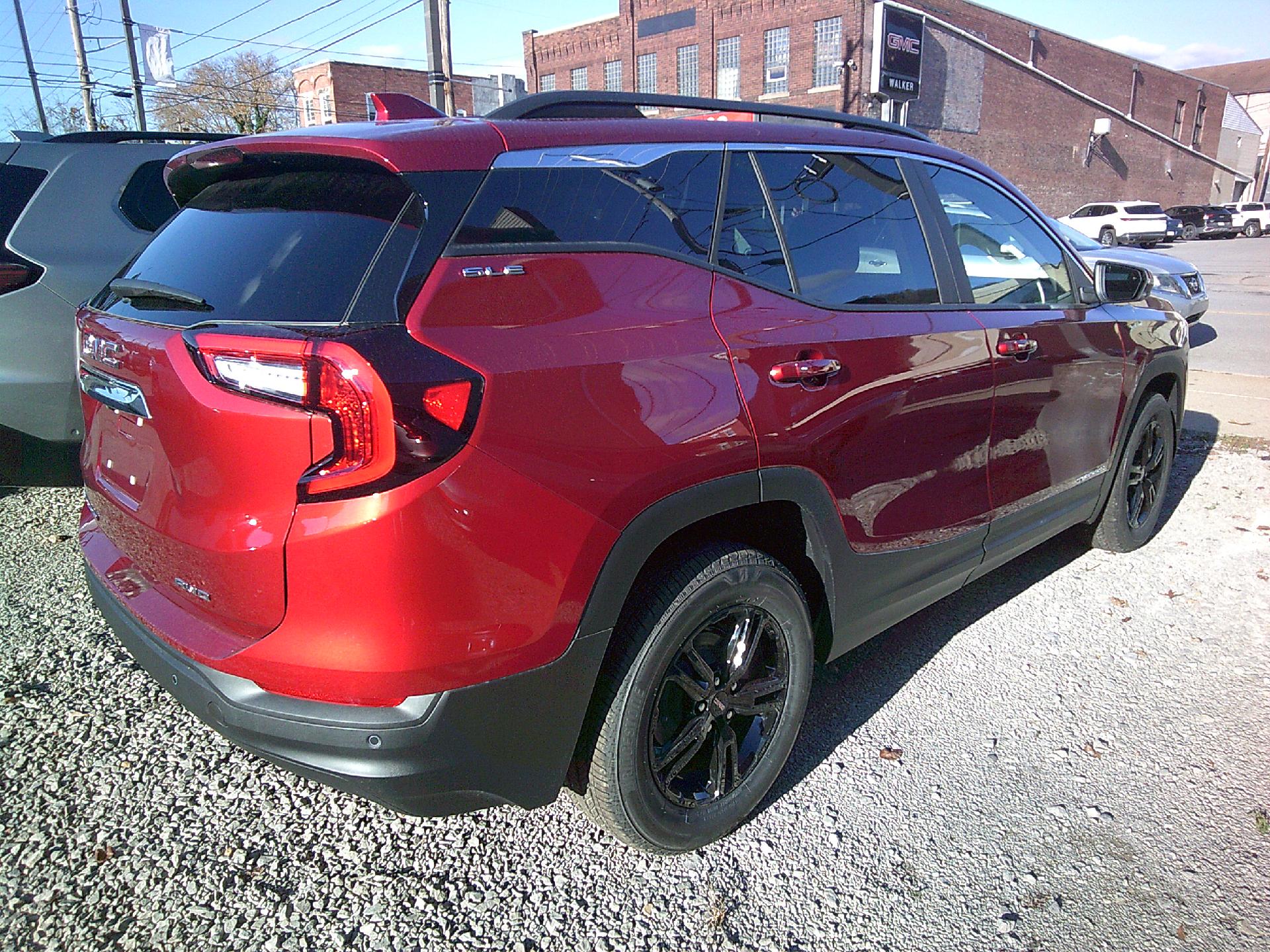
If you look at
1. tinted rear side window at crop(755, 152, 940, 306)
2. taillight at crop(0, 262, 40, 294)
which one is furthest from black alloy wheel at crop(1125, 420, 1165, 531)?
taillight at crop(0, 262, 40, 294)

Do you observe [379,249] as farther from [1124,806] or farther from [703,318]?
[1124,806]

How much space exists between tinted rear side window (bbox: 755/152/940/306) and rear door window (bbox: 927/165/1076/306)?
29 cm

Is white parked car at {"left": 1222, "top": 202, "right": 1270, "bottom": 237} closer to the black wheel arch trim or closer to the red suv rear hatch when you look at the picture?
the black wheel arch trim

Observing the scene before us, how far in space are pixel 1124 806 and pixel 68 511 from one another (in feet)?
16.8

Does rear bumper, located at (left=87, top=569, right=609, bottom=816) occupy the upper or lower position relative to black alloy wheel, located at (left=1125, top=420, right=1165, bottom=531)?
upper

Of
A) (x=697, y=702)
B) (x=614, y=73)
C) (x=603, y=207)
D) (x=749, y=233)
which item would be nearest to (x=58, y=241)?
(x=603, y=207)

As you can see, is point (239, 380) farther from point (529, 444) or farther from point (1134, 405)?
point (1134, 405)

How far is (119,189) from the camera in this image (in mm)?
4414

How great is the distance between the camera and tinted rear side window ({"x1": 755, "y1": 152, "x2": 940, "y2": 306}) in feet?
8.36

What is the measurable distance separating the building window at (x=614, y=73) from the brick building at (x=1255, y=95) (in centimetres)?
4020

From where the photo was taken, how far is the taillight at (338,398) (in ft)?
5.37

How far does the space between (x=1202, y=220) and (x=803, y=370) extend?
1877 inches

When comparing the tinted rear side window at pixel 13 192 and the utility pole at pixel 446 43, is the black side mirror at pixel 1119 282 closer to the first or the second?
the tinted rear side window at pixel 13 192

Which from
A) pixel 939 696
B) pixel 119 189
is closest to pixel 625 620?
pixel 939 696
